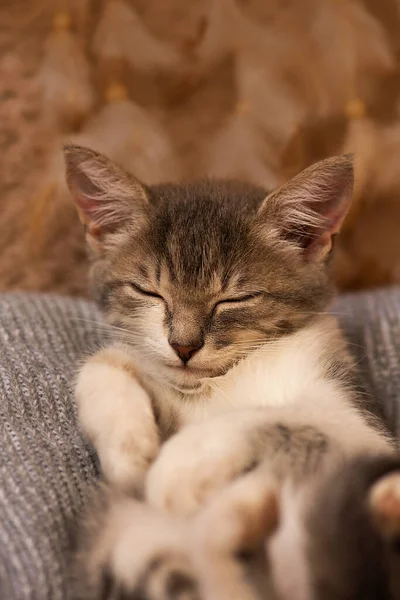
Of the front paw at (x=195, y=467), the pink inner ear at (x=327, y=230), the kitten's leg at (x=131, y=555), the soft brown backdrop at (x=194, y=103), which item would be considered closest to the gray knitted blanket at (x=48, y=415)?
the kitten's leg at (x=131, y=555)

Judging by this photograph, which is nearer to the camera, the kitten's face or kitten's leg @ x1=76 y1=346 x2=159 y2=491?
kitten's leg @ x1=76 y1=346 x2=159 y2=491

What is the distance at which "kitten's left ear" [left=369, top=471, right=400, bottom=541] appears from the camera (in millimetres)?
692

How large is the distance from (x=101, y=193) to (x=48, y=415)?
0.40m

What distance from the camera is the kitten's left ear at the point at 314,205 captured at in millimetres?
1047

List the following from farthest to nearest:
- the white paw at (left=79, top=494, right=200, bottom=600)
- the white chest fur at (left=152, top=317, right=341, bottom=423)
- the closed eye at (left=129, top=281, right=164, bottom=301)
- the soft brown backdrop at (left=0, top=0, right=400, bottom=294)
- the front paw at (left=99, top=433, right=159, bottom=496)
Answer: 1. the soft brown backdrop at (left=0, top=0, right=400, bottom=294)
2. the closed eye at (left=129, top=281, right=164, bottom=301)
3. the white chest fur at (left=152, top=317, right=341, bottom=423)
4. the front paw at (left=99, top=433, right=159, bottom=496)
5. the white paw at (left=79, top=494, right=200, bottom=600)

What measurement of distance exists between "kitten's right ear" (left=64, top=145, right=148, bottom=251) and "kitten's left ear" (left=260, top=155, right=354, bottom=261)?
0.23 meters

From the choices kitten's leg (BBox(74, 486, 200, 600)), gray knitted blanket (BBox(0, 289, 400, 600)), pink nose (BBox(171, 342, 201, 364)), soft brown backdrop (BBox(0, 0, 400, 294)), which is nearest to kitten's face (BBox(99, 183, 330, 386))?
pink nose (BBox(171, 342, 201, 364))

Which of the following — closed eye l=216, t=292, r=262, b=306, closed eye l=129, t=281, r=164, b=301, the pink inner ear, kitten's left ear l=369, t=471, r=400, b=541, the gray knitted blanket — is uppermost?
the pink inner ear

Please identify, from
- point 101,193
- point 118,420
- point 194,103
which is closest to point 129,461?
point 118,420

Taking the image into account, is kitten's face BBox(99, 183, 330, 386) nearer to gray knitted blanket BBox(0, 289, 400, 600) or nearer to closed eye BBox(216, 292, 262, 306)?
closed eye BBox(216, 292, 262, 306)

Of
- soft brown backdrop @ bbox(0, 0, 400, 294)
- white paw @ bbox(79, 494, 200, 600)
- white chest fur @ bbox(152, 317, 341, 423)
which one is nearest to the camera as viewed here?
white paw @ bbox(79, 494, 200, 600)

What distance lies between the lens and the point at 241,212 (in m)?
1.09

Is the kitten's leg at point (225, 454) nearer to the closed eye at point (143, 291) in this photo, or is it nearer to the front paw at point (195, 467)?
the front paw at point (195, 467)

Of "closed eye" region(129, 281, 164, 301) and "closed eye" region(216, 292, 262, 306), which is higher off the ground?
"closed eye" region(216, 292, 262, 306)
